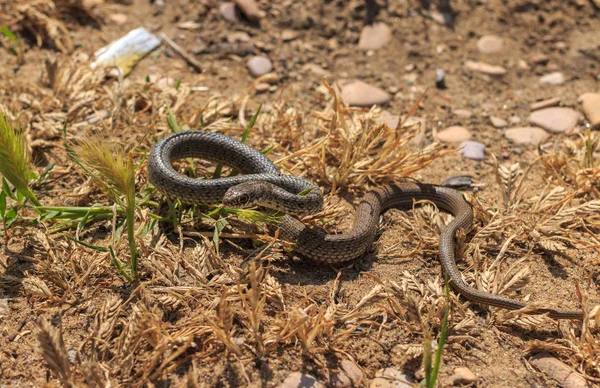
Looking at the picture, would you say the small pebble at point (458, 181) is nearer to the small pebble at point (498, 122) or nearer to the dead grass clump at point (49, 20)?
the small pebble at point (498, 122)

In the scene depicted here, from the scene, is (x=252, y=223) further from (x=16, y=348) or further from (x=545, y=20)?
(x=545, y=20)

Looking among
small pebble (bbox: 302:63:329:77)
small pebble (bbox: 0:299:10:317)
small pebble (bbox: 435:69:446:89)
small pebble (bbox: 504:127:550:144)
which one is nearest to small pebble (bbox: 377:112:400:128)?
small pebble (bbox: 435:69:446:89)

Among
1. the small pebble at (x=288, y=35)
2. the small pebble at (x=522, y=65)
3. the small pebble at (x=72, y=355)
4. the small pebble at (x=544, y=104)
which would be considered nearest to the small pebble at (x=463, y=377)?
the small pebble at (x=72, y=355)

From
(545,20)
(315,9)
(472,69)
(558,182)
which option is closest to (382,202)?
(558,182)

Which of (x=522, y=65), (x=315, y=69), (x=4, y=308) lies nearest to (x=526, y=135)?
(x=522, y=65)

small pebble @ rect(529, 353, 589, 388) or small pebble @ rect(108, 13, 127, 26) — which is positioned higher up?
small pebble @ rect(108, 13, 127, 26)

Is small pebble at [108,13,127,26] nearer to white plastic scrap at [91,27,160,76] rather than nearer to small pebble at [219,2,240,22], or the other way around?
white plastic scrap at [91,27,160,76]
